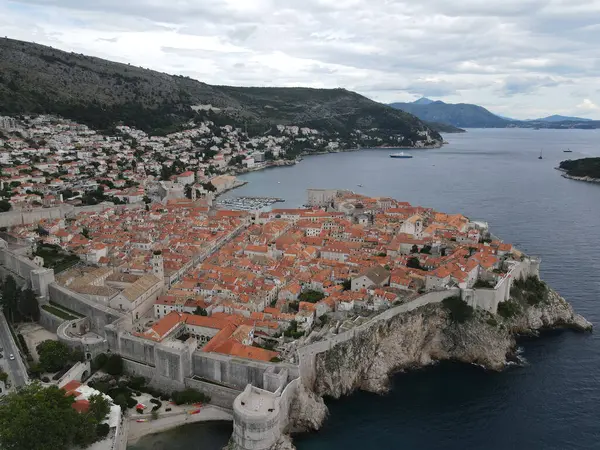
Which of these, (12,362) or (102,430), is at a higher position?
(12,362)

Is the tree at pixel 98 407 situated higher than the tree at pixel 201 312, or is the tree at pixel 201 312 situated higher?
the tree at pixel 201 312

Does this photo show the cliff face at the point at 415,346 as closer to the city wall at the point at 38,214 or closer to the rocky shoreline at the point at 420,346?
the rocky shoreline at the point at 420,346

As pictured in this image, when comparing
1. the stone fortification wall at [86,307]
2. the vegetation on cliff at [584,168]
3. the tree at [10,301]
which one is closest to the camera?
the stone fortification wall at [86,307]

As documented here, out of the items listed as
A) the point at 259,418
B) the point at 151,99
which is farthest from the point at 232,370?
the point at 151,99

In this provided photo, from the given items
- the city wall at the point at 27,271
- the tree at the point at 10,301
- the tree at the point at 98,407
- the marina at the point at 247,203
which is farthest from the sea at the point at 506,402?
the marina at the point at 247,203

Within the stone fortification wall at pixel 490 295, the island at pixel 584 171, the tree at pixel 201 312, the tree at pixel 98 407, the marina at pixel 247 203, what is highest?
the island at pixel 584 171

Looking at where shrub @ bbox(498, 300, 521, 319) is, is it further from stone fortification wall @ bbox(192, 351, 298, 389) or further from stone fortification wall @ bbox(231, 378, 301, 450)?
stone fortification wall @ bbox(231, 378, 301, 450)

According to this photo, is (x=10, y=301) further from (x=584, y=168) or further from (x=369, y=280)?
(x=584, y=168)
